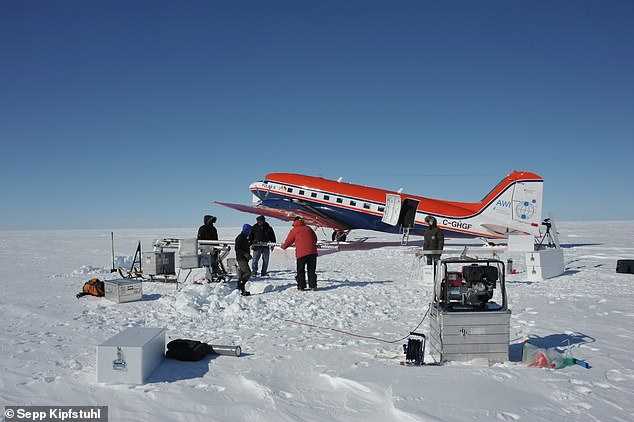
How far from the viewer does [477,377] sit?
15.1 ft

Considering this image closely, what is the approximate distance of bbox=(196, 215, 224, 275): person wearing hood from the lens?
1167 centimetres

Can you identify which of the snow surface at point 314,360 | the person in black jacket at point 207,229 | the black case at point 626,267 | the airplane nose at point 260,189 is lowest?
the snow surface at point 314,360

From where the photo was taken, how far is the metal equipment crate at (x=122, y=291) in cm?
884

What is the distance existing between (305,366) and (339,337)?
4.64 feet

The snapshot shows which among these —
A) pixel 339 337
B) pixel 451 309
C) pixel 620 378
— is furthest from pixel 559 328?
pixel 339 337

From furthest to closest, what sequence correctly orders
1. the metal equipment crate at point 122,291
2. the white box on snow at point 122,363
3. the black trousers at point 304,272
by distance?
the black trousers at point 304,272
the metal equipment crate at point 122,291
the white box on snow at point 122,363

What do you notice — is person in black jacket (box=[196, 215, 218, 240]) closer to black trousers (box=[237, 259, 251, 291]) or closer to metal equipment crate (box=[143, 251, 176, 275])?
metal equipment crate (box=[143, 251, 176, 275])

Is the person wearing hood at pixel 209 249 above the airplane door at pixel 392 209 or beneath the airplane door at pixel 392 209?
beneath

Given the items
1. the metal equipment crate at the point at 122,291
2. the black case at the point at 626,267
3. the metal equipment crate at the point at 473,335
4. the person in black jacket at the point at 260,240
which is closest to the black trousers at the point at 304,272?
the person in black jacket at the point at 260,240

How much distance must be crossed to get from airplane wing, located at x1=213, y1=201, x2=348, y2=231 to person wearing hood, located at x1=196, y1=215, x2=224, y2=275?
10283 millimetres

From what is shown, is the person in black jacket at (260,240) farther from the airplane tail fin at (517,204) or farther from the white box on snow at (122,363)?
the airplane tail fin at (517,204)

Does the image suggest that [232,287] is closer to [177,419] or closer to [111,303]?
[111,303]

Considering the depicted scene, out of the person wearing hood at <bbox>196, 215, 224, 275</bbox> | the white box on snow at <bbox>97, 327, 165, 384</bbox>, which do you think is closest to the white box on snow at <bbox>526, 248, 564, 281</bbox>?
the person wearing hood at <bbox>196, 215, 224, 275</bbox>

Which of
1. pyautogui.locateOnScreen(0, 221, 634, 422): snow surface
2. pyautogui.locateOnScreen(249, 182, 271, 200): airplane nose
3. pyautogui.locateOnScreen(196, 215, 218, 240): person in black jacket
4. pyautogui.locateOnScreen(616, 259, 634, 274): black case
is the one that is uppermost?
pyautogui.locateOnScreen(249, 182, 271, 200): airplane nose
